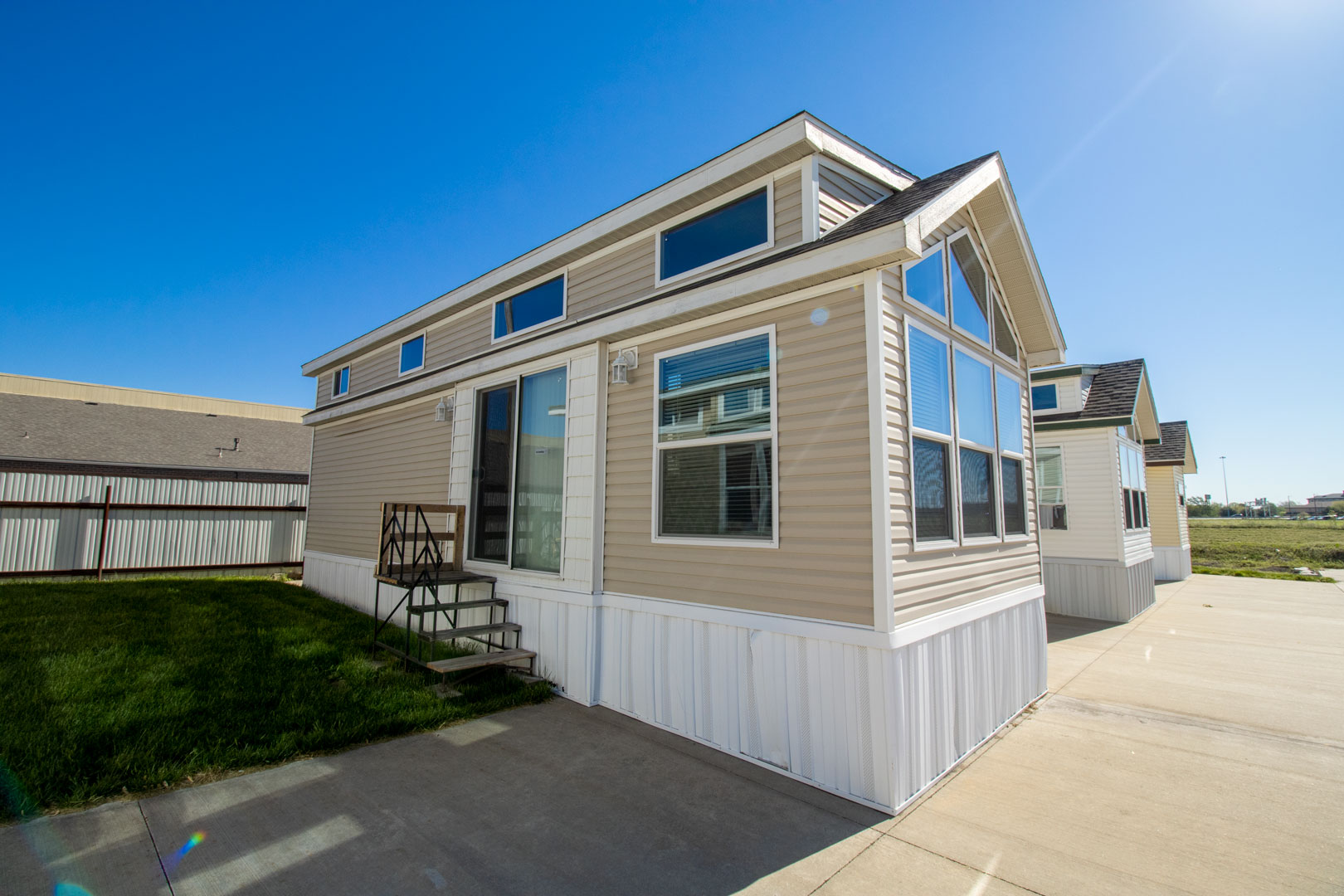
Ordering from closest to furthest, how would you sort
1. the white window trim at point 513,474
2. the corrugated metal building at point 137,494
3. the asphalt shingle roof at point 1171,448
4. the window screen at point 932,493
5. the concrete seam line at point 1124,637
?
the window screen at point 932,493, the white window trim at point 513,474, the concrete seam line at point 1124,637, the corrugated metal building at point 137,494, the asphalt shingle roof at point 1171,448

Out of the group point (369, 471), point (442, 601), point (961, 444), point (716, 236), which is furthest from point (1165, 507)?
point (369, 471)

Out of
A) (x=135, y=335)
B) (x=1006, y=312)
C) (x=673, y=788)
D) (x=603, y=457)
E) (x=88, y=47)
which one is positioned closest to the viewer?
(x=673, y=788)

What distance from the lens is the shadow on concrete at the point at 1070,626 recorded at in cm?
912

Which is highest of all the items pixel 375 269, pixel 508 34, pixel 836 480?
pixel 508 34

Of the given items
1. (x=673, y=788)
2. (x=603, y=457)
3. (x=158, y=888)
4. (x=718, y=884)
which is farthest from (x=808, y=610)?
(x=158, y=888)

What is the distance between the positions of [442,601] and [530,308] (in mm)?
3618

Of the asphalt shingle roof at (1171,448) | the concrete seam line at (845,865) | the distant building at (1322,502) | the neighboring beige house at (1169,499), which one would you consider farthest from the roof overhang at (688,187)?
the distant building at (1322,502)

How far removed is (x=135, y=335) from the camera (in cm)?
1625

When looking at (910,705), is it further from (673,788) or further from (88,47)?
(88,47)

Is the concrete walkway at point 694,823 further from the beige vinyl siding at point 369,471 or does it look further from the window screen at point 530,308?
the window screen at point 530,308

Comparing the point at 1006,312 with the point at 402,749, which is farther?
the point at 1006,312

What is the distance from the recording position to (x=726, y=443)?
4.43 meters

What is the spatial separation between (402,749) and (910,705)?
3.44 meters

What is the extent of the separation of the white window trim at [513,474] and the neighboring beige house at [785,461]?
0.03m
